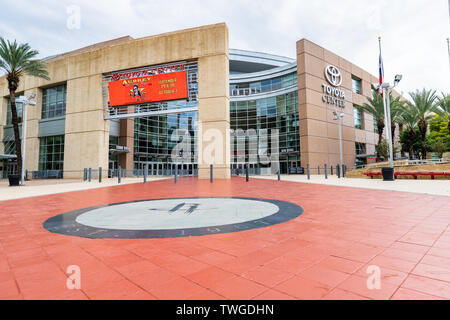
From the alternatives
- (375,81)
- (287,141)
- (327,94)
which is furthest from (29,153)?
(375,81)

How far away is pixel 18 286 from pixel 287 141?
115 feet

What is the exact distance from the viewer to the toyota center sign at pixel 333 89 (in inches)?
1251

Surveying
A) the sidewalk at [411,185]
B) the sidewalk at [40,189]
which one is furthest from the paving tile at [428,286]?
the sidewalk at [40,189]

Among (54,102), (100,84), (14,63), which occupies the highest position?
(14,63)

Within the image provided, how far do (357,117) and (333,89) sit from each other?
9.77 m

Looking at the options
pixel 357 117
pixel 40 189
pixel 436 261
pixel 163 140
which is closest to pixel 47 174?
pixel 163 140

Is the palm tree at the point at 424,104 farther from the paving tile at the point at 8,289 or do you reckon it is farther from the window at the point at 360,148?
the paving tile at the point at 8,289

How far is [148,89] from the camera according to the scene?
23453 mm

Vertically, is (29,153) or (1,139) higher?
(1,139)

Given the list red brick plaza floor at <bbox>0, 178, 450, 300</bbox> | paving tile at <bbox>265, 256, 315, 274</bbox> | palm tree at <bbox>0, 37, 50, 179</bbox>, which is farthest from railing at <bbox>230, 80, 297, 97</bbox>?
paving tile at <bbox>265, 256, 315, 274</bbox>

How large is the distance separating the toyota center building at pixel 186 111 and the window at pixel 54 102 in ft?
0.43

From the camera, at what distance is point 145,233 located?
144 inches

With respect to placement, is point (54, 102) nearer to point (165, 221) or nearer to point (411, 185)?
point (165, 221)
